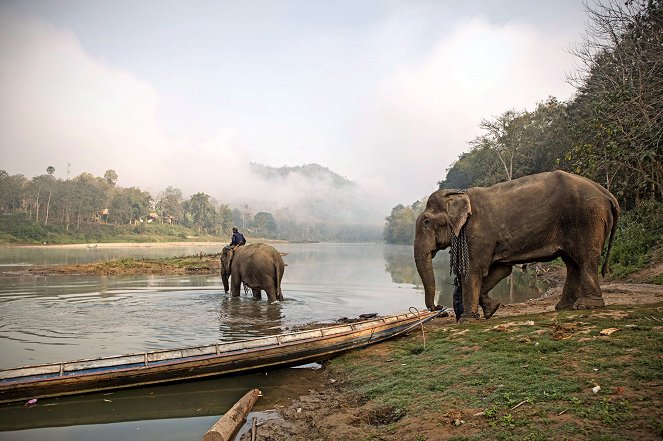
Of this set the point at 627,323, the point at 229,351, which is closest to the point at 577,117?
the point at 627,323

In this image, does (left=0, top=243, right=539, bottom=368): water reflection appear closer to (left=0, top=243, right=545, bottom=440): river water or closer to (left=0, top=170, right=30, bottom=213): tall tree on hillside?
(left=0, top=243, right=545, bottom=440): river water

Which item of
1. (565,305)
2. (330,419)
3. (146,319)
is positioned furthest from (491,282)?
(146,319)

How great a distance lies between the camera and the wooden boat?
7.80 meters

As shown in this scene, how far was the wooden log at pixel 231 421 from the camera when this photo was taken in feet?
19.8

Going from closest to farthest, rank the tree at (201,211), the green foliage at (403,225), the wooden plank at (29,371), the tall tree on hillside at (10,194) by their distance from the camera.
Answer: the wooden plank at (29,371) → the tall tree on hillside at (10,194) → the green foliage at (403,225) → the tree at (201,211)

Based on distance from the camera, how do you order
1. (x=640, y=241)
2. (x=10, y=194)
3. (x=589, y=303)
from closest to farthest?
1. (x=589, y=303)
2. (x=640, y=241)
3. (x=10, y=194)

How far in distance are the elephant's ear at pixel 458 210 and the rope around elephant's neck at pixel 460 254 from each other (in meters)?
0.18

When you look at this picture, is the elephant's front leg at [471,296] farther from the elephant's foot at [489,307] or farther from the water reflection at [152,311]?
the water reflection at [152,311]

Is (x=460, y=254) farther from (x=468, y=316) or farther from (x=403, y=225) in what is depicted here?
(x=403, y=225)

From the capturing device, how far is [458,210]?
1086 cm

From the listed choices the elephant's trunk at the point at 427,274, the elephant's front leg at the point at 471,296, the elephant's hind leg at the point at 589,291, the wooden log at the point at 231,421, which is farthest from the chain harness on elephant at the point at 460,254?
the wooden log at the point at 231,421

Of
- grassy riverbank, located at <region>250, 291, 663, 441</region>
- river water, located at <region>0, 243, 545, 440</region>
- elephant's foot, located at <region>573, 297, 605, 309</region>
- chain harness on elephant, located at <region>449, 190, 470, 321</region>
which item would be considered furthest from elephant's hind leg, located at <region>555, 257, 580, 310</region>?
river water, located at <region>0, 243, 545, 440</region>

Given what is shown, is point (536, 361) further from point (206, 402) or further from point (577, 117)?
point (577, 117)

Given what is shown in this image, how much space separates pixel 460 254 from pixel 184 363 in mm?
6341
